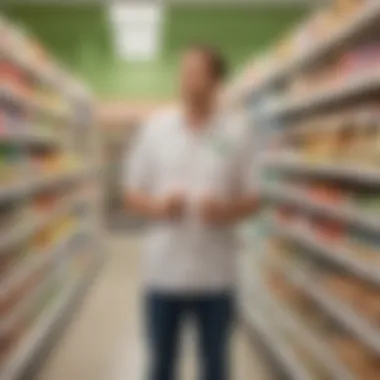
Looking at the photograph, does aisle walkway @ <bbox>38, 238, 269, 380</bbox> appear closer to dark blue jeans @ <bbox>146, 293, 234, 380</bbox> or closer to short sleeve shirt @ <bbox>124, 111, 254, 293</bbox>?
dark blue jeans @ <bbox>146, 293, 234, 380</bbox>

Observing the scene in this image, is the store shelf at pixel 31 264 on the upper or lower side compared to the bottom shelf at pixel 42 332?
upper

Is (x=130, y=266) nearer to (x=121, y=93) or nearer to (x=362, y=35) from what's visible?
(x=121, y=93)

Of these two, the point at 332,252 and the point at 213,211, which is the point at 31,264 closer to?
the point at 332,252

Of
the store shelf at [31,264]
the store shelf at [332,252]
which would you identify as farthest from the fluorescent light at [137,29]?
the store shelf at [332,252]

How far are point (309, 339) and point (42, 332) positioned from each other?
78.7 inches

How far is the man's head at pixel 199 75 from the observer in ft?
10.3

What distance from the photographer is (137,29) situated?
11789 millimetres

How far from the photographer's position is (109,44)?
45.2ft

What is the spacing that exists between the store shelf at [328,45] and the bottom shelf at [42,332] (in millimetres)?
2523

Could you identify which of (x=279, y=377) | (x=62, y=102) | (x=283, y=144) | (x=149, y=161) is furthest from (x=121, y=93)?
(x=149, y=161)

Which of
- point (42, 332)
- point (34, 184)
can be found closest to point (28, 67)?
point (34, 184)

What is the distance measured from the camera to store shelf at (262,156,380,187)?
3.44 meters

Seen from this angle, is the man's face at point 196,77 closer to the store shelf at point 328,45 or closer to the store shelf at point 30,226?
the store shelf at point 328,45

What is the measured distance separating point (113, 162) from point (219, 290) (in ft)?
39.5
